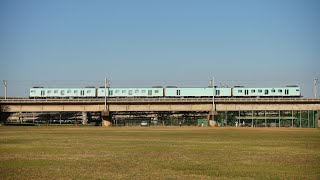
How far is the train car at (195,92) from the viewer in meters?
118

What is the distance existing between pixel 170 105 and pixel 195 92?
10.5 m

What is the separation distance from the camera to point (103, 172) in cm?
1853

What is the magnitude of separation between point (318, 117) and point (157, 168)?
80.9m

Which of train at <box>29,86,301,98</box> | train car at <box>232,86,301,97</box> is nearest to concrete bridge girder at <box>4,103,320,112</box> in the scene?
train car at <box>232,86,301,97</box>

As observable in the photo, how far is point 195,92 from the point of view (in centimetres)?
11969

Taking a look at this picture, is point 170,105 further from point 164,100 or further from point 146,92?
→ point 146,92

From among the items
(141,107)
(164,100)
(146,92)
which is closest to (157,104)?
(164,100)

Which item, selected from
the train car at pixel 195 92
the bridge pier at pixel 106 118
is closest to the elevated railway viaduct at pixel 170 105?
the bridge pier at pixel 106 118

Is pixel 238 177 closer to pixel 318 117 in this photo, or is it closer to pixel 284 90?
pixel 318 117

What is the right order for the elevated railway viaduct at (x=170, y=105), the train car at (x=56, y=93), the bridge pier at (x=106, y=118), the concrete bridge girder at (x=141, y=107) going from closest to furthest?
the elevated railway viaduct at (x=170, y=105)
the concrete bridge girder at (x=141, y=107)
the bridge pier at (x=106, y=118)
the train car at (x=56, y=93)

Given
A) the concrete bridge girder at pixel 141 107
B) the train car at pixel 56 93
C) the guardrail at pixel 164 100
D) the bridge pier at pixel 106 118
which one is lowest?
the bridge pier at pixel 106 118

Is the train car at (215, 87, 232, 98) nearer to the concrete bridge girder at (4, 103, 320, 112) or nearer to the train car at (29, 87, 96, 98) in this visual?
the concrete bridge girder at (4, 103, 320, 112)

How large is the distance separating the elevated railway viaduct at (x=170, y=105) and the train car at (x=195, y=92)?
7.02 m

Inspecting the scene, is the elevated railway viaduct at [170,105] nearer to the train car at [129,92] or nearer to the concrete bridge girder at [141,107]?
the concrete bridge girder at [141,107]
